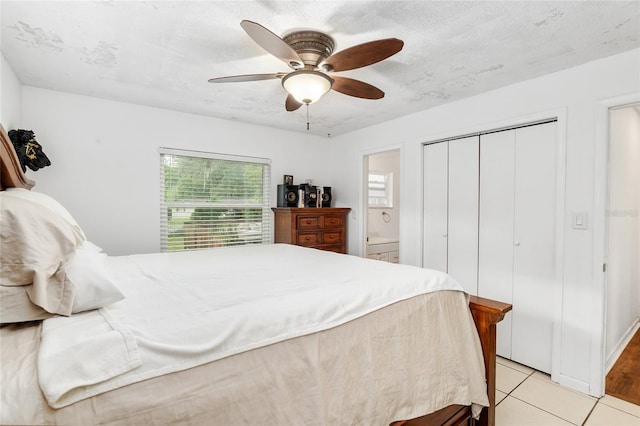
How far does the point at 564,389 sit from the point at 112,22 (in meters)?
Result: 3.91

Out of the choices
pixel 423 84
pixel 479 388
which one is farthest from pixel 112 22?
pixel 479 388

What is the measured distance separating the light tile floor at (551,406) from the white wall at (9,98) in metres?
3.99

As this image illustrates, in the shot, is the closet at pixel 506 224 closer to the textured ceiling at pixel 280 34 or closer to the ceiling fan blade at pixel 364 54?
the textured ceiling at pixel 280 34

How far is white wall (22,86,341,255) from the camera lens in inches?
110

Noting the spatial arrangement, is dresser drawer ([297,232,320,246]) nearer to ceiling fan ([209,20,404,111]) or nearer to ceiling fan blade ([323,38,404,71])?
A: ceiling fan ([209,20,404,111])

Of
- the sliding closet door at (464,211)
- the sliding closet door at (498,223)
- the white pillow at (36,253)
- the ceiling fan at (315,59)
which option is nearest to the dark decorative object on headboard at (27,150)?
the ceiling fan at (315,59)

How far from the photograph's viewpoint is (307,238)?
3926mm

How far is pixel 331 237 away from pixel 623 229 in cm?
297

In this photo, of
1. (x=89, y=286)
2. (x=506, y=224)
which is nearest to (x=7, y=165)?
(x=89, y=286)

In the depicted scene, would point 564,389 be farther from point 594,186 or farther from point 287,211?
point 287,211

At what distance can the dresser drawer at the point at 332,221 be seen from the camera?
4098 millimetres

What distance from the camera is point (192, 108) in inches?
130

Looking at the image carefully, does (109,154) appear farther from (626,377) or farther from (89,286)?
(626,377)

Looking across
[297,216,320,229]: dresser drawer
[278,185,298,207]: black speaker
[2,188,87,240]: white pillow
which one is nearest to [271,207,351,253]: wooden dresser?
[297,216,320,229]: dresser drawer
